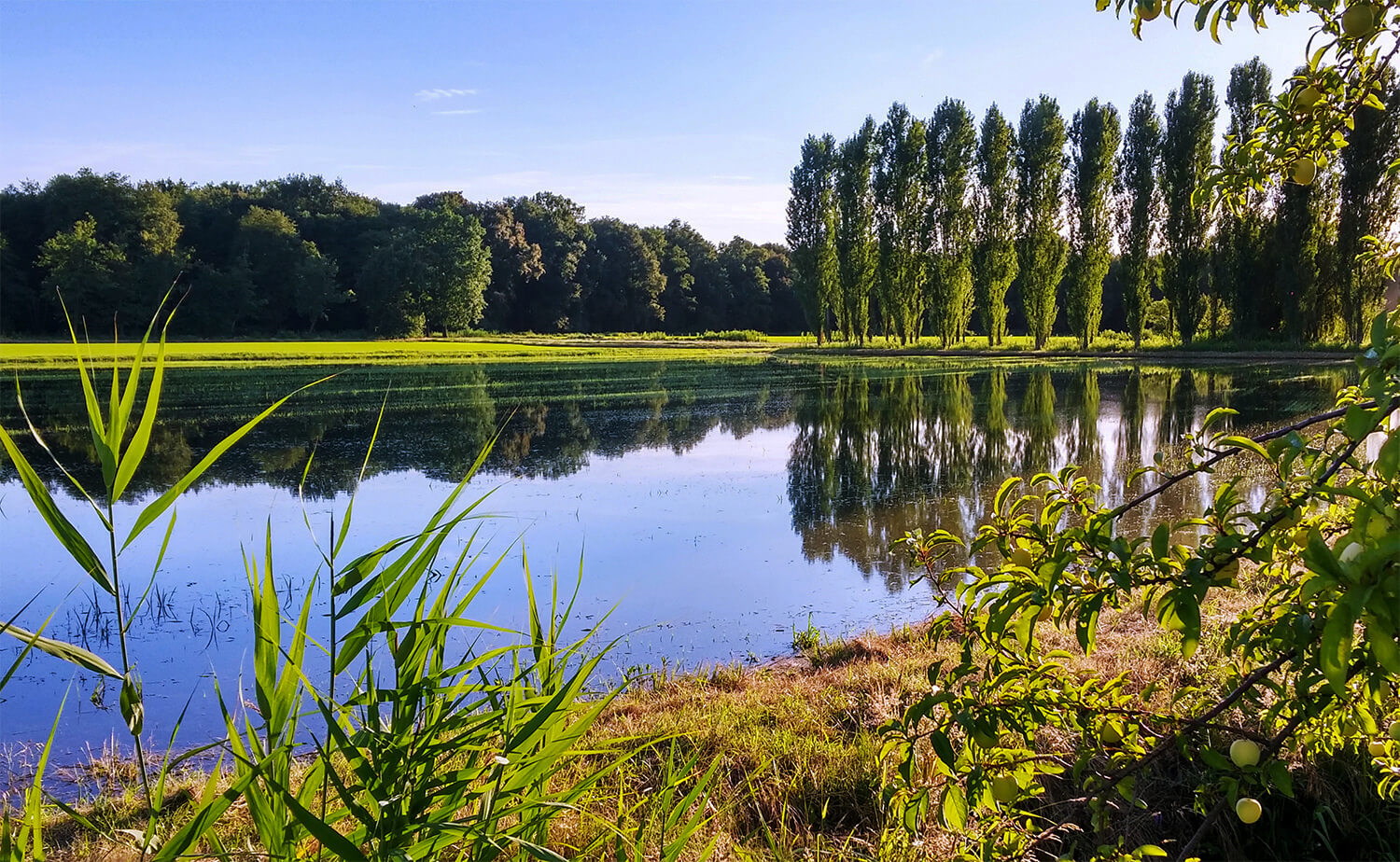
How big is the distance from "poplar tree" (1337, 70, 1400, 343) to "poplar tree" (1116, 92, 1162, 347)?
6491 millimetres

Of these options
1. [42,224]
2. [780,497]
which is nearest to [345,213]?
[42,224]

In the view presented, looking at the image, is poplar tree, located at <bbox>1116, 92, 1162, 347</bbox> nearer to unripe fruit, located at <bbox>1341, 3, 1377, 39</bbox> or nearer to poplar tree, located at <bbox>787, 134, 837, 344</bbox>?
poplar tree, located at <bbox>787, 134, 837, 344</bbox>

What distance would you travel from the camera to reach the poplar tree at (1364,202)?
86.4 ft

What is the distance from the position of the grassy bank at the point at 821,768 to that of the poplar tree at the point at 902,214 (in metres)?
38.1

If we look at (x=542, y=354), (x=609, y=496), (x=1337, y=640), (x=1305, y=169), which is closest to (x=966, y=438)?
(x=609, y=496)

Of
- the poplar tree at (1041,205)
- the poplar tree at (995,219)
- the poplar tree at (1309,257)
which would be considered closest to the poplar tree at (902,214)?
the poplar tree at (995,219)

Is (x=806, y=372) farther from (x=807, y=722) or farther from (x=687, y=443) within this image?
(x=807, y=722)

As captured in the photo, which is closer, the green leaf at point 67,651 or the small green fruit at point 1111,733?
the green leaf at point 67,651

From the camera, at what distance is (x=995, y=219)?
127ft

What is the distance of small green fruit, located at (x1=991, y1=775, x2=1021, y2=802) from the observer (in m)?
1.50

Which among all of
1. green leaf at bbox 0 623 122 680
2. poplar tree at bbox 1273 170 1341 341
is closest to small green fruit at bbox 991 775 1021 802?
green leaf at bbox 0 623 122 680

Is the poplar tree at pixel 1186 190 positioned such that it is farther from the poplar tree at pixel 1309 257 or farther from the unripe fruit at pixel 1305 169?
the unripe fruit at pixel 1305 169

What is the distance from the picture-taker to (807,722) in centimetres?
355

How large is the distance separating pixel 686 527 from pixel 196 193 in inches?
2586
